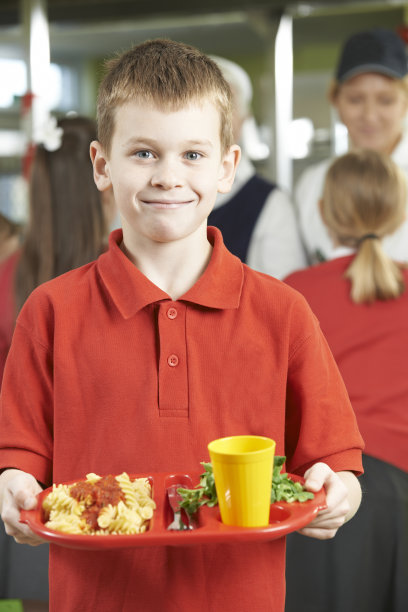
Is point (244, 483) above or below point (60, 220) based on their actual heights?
below

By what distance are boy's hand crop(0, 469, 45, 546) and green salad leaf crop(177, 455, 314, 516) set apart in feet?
0.55

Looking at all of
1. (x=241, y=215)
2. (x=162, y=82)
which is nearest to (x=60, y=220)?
(x=241, y=215)

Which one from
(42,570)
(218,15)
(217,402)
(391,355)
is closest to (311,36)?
(218,15)

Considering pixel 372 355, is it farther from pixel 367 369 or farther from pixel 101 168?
pixel 101 168

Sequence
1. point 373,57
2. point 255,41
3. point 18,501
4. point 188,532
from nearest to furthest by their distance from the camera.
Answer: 1. point 188,532
2. point 18,501
3. point 373,57
4. point 255,41

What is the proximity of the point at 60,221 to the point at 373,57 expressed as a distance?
1187mm

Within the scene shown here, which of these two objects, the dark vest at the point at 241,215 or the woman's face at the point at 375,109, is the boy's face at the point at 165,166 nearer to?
the dark vest at the point at 241,215

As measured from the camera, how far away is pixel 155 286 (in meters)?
0.98

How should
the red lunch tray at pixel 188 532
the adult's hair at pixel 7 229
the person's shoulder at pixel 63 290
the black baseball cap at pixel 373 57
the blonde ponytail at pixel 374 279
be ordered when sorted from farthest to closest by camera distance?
the adult's hair at pixel 7 229 → the black baseball cap at pixel 373 57 → the blonde ponytail at pixel 374 279 → the person's shoulder at pixel 63 290 → the red lunch tray at pixel 188 532

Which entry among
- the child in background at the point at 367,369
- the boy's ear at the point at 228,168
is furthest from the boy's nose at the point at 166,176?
the child in background at the point at 367,369

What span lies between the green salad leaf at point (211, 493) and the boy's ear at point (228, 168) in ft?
1.17

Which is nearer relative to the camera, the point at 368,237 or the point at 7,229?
the point at 368,237

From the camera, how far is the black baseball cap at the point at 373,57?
8.17 feet

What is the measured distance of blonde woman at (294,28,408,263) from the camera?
8.20 ft
